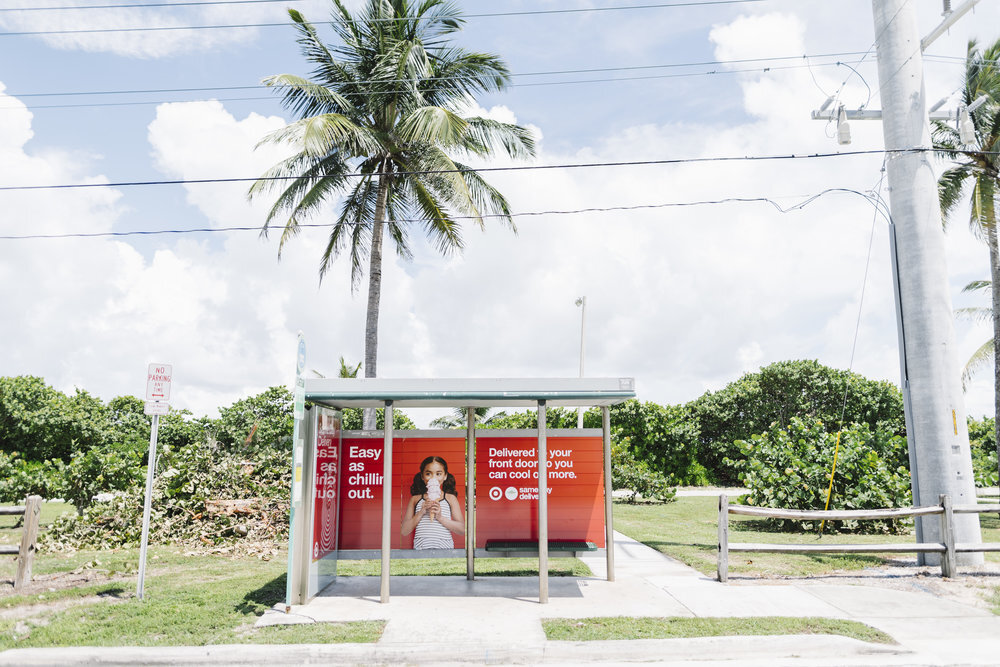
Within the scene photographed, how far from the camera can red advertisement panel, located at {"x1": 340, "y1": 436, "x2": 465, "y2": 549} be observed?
9664 mm

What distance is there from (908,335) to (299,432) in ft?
31.0

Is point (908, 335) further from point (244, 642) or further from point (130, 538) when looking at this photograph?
point (130, 538)

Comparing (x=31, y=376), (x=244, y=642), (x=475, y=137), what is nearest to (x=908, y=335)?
(x=244, y=642)

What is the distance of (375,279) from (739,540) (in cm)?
1121

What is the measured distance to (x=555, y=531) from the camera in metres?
9.81

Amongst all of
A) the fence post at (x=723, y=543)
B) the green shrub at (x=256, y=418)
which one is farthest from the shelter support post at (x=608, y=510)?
the green shrub at (x=256, y=418)

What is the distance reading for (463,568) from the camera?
10.9m

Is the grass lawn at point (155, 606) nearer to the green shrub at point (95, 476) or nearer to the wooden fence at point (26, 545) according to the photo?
the wooden fence at point (26, 545)

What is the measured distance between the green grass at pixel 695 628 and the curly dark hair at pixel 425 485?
2.86m

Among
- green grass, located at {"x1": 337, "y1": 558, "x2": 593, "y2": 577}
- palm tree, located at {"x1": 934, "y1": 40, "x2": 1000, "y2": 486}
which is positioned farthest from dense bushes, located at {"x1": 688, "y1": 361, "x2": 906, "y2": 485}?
green grass, located at {"x1": 337, "y1": 558, "x2": 593, "y2": 577}

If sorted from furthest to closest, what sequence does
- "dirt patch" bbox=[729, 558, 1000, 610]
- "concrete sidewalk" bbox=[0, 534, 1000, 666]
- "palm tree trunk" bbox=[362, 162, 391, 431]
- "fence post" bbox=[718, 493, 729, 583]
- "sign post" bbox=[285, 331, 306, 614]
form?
"palm tree trunk" bbox=[362, 162, 391, 431] → "fence post" bbox=[718, 493, 729, 583] → "dirt patch" bbox=[729, 558, 1000, 610] → "sign post" bbox=[285, 331, 306, 614] → "concrete sidewalk" bbox=[0, 534, 1000, 666]

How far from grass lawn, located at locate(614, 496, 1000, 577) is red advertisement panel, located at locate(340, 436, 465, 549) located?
4043 millimetres

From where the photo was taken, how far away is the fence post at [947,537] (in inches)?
388

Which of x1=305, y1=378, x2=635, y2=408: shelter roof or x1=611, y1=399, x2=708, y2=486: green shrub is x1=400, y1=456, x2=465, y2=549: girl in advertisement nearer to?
x1=305, y1=378, x2=635, y2=408: shelter roof
